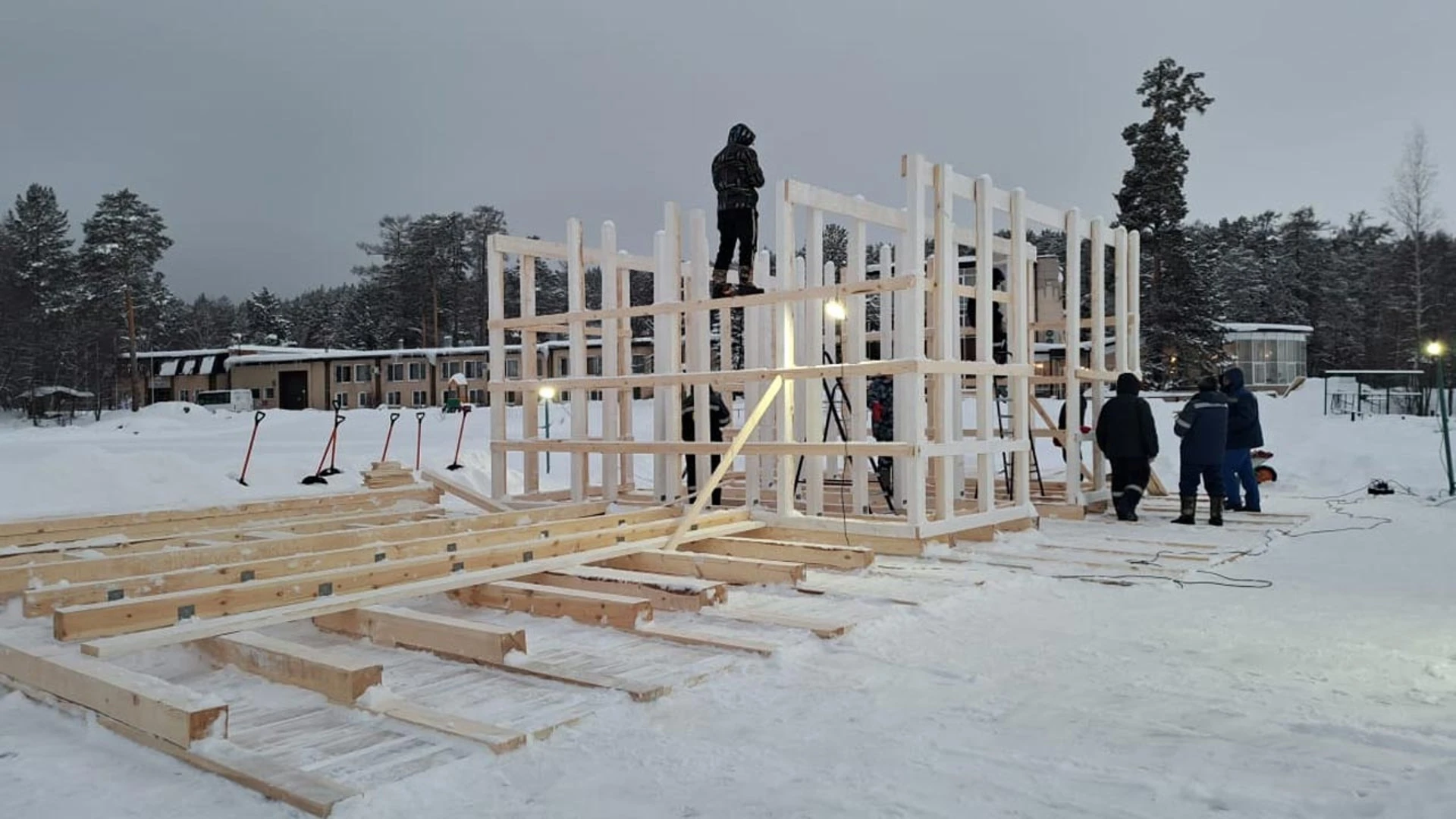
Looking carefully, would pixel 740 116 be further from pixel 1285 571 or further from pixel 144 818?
pixel 144 818

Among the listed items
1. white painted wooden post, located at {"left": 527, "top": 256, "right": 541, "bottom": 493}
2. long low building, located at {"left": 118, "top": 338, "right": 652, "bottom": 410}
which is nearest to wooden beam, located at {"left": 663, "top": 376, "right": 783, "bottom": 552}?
white painted wooden post, located at {"left": 527, "top": 256, "right": 541, "bottom": 493}

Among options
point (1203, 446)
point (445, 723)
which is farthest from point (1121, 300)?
point (445, 723)

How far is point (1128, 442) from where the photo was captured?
424 inches

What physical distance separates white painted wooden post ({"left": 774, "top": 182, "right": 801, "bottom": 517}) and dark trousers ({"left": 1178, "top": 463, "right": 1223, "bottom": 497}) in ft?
14.7

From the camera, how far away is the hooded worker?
10.8 metres

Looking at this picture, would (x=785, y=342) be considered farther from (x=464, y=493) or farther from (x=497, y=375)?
(x=464, y=493)

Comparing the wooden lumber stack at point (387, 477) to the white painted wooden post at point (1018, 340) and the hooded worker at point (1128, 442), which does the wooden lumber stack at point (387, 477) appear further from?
the hooded worker at point (1128, 442)

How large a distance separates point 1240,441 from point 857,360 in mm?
5160

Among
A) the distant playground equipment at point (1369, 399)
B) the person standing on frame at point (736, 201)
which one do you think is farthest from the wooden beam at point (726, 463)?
the distant playground equipment at point (1369, 399)

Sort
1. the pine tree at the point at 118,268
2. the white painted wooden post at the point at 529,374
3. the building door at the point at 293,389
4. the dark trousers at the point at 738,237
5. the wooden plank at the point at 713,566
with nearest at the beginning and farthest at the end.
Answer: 1. the wooden plank at the point at 713,566
2. the dark trousers at the point at 738,237
3. the white painted wooden post at the point at 529,374
4. the pine tree at the point at 118,268
5. the building door at the point at 293,389

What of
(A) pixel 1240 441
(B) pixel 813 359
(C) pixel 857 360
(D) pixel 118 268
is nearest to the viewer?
(B) pixel 813 359

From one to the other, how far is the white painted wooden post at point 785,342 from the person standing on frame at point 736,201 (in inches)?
35.2

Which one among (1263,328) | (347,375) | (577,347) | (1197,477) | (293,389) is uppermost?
(1263,328)

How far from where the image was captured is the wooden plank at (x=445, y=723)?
3580 mm
